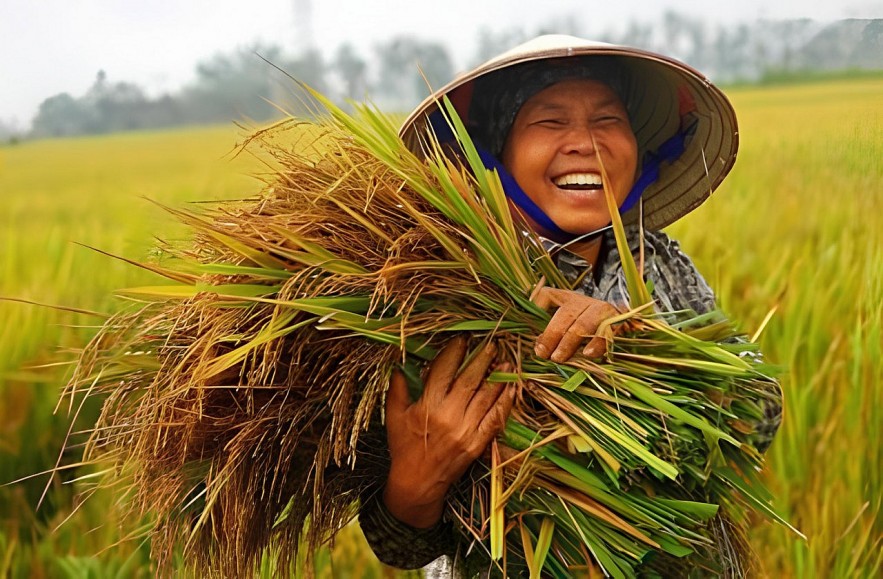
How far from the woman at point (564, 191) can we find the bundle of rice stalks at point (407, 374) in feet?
0.10

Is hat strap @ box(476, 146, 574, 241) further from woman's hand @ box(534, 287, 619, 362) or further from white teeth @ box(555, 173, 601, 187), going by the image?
woman's hand @ box(534, 287, 619, 362)

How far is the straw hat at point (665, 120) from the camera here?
4.26 feet

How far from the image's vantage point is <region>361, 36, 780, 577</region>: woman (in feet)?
3.31

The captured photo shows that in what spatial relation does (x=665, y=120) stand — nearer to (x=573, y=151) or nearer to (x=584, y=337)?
(x=573, y=151)

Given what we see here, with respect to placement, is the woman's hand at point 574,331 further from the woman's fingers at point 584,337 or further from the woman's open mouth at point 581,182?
the woman's open mouth at point 581,182

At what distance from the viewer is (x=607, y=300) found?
1.28 metres

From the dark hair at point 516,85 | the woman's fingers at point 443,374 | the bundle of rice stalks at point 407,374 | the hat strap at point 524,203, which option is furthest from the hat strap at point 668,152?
the woman's fingers at point 443,374

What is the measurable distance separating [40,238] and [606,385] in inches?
72.1

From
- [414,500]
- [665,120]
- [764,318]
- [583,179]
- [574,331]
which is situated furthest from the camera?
[764,318]

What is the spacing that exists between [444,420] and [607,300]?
39 cm

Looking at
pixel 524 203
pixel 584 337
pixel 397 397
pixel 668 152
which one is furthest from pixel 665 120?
pixel 397 397

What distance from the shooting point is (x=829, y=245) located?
222 centimetres

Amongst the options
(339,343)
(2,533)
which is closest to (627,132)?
(339,343)

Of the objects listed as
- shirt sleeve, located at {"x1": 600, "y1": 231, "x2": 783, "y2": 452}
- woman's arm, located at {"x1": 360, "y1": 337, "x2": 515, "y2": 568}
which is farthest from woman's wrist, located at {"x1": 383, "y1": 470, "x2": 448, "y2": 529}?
shirt sleeve, located at {"x1": 600, "y1": 231, "x2": 783, "y2": 452}
